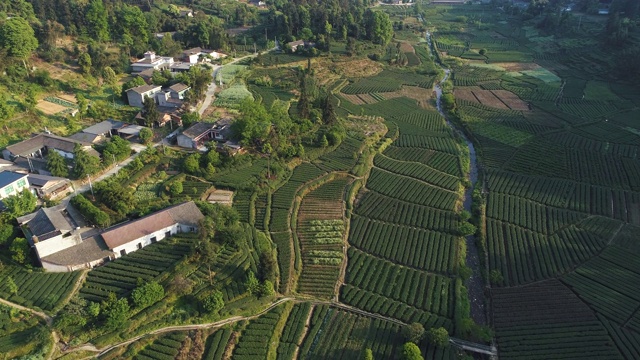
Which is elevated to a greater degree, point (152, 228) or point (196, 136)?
point (196, 136)

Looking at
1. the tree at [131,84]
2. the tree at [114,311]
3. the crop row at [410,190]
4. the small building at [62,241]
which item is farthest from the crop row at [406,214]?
the tree at [131,84]

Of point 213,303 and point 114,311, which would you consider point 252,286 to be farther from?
point 114,311

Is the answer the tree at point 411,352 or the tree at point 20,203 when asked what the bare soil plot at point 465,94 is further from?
the tree at point 20,203

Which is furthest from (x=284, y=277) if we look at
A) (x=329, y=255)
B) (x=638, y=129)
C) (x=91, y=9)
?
(x=91, y=9)

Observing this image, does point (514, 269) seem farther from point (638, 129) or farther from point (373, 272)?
point (638, 129)

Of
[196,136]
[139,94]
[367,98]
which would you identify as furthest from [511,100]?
[139,94]

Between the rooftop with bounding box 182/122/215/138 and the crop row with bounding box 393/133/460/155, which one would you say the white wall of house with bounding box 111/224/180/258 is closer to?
the rooftop with bounding box 182/122/215/138
